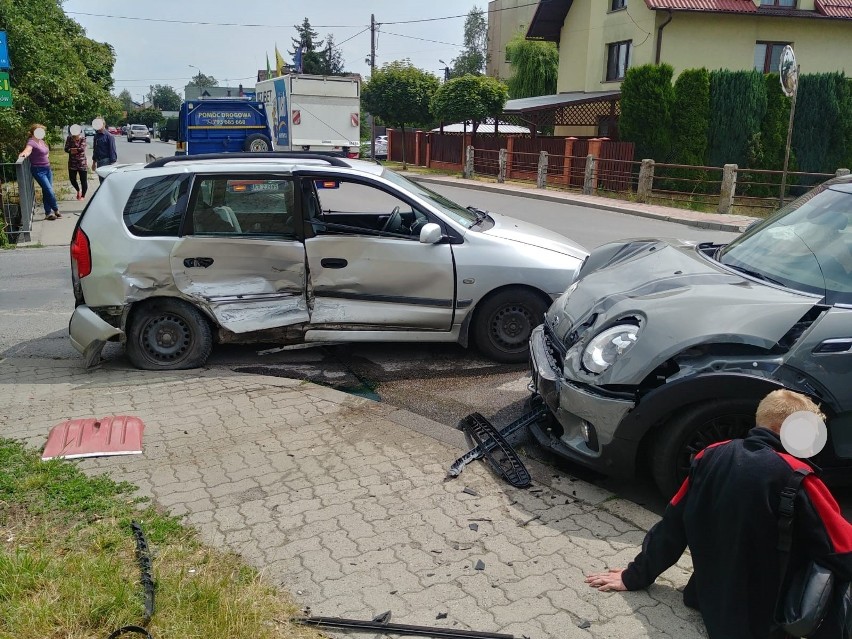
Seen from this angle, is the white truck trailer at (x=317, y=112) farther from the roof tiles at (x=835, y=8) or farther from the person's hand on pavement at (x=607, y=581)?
the person's hand on pavement at (x=607, y=581)

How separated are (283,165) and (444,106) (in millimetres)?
27657

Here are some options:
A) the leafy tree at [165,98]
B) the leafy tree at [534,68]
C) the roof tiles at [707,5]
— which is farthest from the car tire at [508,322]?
the leafy tree at [165,98]

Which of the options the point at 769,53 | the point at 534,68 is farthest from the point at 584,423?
the point at 534,68

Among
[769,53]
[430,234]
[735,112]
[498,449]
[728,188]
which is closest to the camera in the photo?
[498,449]

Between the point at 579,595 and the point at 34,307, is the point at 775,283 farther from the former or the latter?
the point at 34,307

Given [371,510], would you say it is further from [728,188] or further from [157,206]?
[728,188]

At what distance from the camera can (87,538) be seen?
11.8ft

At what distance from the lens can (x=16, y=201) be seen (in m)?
14.3

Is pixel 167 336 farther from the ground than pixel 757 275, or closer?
closer

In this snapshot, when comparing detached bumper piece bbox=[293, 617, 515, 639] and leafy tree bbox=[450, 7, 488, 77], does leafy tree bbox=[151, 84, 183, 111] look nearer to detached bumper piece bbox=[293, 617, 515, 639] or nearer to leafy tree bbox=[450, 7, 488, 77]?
leafy tree bbox=[450, 7, 488, 77]

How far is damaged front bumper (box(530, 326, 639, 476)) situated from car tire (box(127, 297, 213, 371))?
9.64 feet

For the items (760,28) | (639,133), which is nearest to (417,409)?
(639,133)

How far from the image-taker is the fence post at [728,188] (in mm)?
19625

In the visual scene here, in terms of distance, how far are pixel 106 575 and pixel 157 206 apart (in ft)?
11.8
